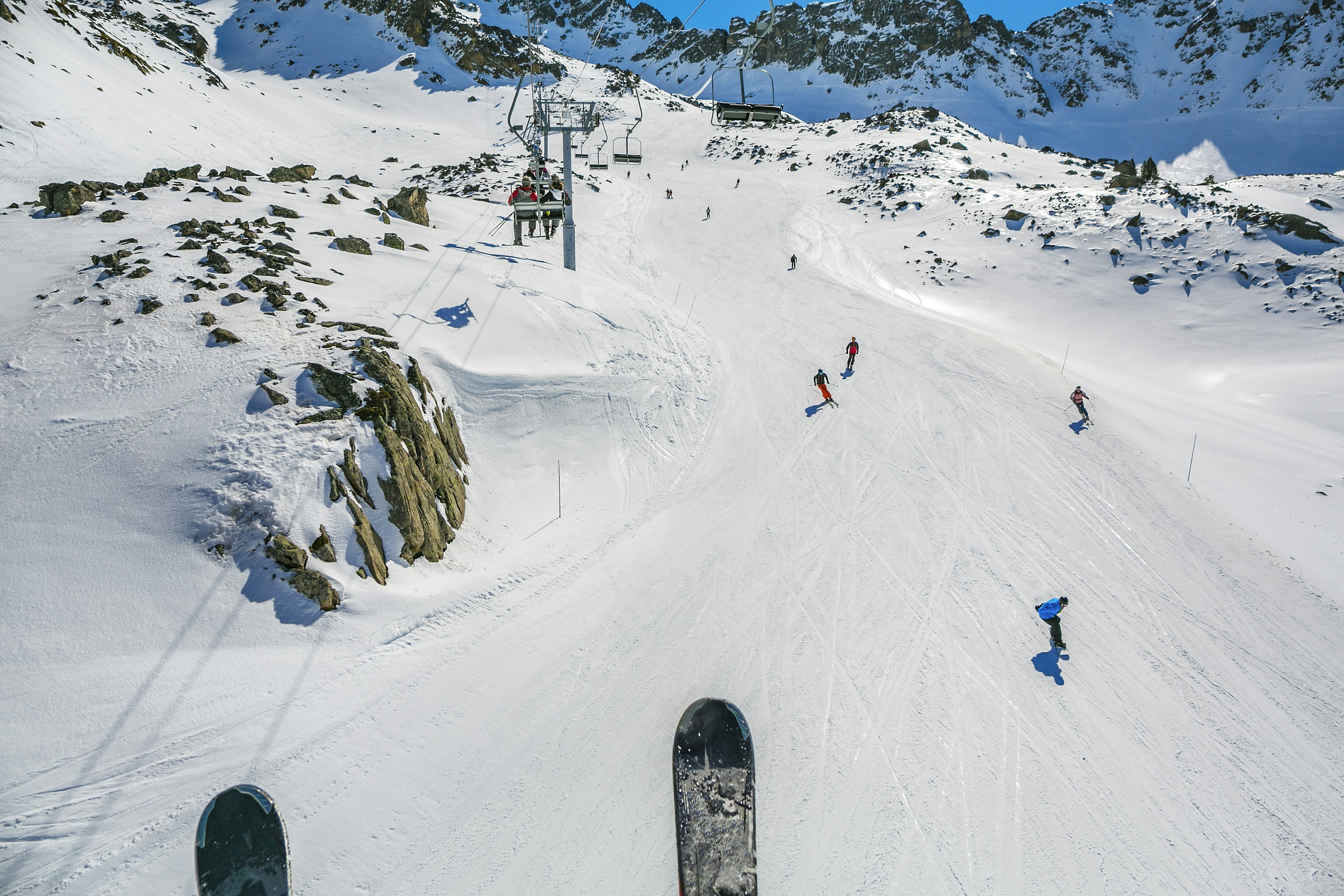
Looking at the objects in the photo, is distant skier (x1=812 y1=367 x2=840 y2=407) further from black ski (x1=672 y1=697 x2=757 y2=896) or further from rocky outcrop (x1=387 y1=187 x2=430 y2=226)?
rocky outcrop (x1=387 y1=187 x2=430 y2=226)

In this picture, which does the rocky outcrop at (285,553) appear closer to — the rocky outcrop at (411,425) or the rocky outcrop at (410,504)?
the rocky outcrop at (410,504)

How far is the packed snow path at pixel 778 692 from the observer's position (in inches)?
233

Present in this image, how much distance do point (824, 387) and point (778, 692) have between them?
10.3 metres

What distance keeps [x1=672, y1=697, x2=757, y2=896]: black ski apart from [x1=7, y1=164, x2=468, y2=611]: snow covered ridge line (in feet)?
16.0

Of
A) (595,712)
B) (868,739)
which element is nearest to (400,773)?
(595,712)

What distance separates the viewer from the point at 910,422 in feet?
50.9

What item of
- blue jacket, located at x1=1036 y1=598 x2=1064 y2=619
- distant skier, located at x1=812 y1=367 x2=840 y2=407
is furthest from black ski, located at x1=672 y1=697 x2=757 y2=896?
distant skier, located at x1=812 y1=367 x2=840 y2=407

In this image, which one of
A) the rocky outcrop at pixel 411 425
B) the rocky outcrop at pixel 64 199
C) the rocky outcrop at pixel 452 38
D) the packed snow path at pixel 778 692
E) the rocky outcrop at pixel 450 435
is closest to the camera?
the packed snow path at pixel 778 692

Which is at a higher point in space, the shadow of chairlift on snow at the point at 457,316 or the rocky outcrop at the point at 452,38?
the rocky outcrop at the point at 452,38

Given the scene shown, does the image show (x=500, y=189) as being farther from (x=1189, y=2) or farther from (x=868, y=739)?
(x=1189, y=2)

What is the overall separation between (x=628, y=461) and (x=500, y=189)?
2903 cm

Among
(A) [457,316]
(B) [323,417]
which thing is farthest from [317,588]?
(A) [457,316]

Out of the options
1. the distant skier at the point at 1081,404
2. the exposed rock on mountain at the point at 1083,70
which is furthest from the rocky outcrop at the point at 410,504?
the exposed rock on mountain at the point at 1083,70

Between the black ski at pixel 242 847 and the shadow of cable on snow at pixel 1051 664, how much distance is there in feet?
32.0
